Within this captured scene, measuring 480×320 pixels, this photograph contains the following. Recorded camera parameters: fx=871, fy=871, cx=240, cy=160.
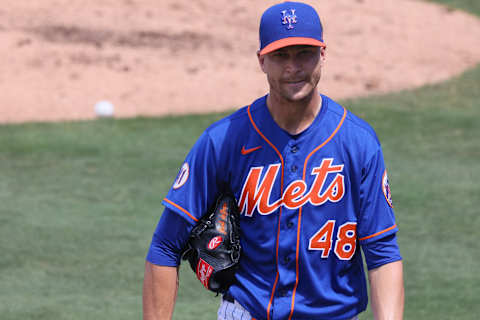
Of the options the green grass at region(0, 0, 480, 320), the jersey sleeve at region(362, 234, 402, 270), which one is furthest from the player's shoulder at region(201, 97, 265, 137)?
the green grass at region(0, 0, 480, 320)

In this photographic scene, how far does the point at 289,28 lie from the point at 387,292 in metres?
1.01

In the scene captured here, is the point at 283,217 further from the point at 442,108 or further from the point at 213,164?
the point at 442,108

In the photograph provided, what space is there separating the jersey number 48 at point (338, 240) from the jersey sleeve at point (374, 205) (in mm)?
36

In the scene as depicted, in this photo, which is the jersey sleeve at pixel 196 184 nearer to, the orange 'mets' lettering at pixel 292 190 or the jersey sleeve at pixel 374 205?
the orange 'mets' lettering at pixel 292 190

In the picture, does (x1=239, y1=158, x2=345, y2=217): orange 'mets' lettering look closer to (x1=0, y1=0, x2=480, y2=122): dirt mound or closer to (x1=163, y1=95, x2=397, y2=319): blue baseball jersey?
(x1=163, y1=95, x2=397, y2=319): blue baseball jersey

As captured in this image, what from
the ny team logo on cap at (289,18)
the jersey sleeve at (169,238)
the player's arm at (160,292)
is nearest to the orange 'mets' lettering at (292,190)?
the jersey sleeve at (169,238)

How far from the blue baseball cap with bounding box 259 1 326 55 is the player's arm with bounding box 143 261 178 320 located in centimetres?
88

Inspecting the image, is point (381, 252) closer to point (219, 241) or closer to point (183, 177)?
point (219, 241)

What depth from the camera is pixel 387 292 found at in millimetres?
3133

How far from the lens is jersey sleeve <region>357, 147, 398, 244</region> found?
3.15 m

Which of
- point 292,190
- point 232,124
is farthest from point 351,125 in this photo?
point 232,124

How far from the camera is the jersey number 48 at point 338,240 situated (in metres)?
3.15

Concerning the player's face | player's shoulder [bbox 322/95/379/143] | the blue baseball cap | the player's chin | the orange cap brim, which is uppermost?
the blue baseball cap

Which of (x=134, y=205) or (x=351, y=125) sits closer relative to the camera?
(x=351, y=125)
